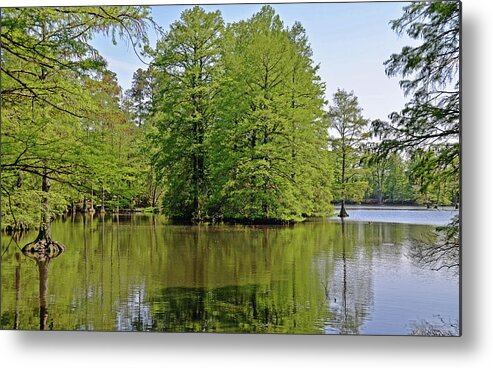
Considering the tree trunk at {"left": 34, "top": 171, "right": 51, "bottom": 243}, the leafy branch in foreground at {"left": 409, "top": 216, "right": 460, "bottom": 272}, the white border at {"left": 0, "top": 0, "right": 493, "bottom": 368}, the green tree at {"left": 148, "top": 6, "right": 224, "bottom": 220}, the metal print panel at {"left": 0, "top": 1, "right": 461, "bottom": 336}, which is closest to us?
the white border at {"left": 0, "top": 0, "right": 493, "bottom": 368}

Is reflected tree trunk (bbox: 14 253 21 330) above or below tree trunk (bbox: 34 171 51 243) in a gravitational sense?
below

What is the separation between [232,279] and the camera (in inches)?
181

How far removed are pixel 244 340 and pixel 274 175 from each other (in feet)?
4.99

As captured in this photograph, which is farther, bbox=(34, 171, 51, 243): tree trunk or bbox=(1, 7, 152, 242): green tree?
bbox=(34, 171, 51, 243): tree trunk

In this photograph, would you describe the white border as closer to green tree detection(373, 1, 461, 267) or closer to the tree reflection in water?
green tree detection(373, 1, 461, 267)

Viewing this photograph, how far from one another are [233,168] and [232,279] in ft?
3.24

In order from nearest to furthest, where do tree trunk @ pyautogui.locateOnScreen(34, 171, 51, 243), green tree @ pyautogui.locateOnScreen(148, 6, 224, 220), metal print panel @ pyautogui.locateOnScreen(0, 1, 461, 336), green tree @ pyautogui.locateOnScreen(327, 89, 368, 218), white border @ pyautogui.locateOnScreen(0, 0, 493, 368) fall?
white border @ pyautogui.locateOnScreen(0, 0, 493, 368), metal print panel @ pyautogui.locateOnScreen(0, 1, 461, 336), green tree @ pyautogui.locateOnScreen(327, 89, 368, 218), tree trunk @ pyautogui.locateOnScreen(34, 171, 51, 243), green tree @ pyautogui.locateOnScreen(148, 6, 224, 220)

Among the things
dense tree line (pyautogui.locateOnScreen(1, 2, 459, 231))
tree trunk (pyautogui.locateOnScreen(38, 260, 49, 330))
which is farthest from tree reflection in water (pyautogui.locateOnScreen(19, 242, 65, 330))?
dense tree line (pyautogui.locateOnScreen(1, 2, 459, 231))

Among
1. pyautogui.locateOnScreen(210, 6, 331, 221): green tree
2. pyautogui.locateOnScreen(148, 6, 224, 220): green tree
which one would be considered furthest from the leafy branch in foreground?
pyautogui.locateOnScreen(148, 6, 224, 220): green tree

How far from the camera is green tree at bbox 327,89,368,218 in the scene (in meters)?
4.56

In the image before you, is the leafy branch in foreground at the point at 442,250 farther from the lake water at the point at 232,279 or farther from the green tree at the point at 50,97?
the green tree at the point at 50,97

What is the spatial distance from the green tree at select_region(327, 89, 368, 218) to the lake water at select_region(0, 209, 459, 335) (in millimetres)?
201

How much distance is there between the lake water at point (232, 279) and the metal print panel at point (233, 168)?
1 cm

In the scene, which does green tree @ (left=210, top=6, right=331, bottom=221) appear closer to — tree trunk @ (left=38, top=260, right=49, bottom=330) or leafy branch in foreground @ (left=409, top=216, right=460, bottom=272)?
leafy branch in foreground @ (left=409, top=216, right=460, bottom=272)
